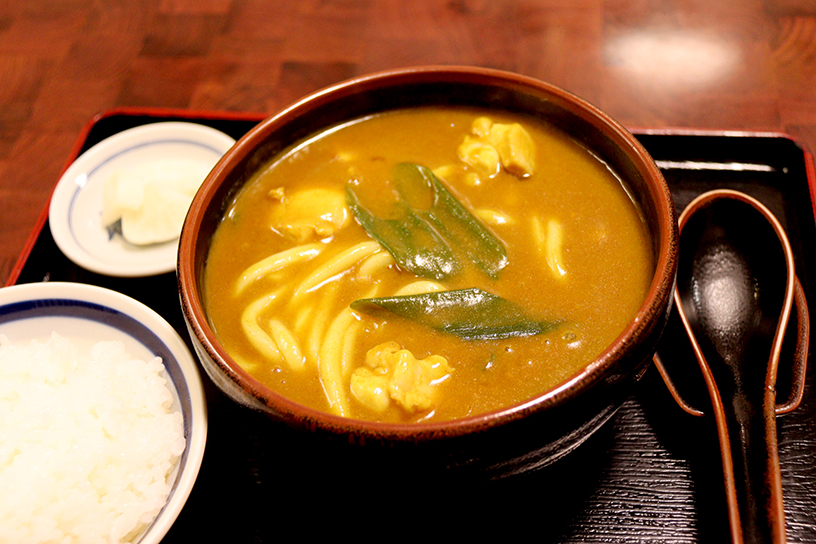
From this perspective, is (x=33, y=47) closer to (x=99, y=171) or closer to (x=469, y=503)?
(x=99, y=171)

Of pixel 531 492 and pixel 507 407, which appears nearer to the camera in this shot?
pixel 507 407

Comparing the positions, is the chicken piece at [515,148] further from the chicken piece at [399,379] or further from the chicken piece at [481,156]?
the chicken piece at [399,379]

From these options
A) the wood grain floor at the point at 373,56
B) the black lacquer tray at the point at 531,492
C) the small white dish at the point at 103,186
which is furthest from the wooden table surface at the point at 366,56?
the black lacquer tray at the point at 531,492

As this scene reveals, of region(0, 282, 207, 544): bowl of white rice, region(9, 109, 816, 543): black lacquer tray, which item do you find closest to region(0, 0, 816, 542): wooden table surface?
region(0, 282, 207, 544): bowl of white rice

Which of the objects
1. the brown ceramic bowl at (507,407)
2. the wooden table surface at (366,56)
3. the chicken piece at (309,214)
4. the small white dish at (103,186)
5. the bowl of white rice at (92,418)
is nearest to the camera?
the brown ceramic bowl at (507,407)

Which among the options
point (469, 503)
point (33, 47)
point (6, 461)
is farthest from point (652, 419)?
point (33, 47)

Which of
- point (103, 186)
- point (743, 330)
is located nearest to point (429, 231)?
point (743, 330)

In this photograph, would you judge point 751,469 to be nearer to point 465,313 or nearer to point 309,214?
point 465,313
